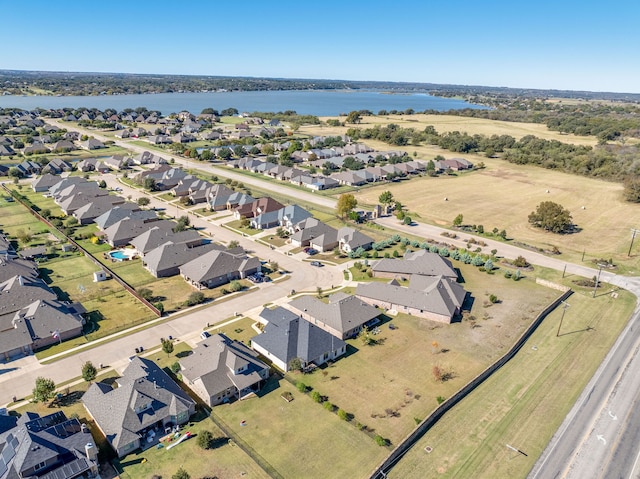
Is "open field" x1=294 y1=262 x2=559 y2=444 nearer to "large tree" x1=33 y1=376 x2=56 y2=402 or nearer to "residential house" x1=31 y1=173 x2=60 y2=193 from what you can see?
"large tree" x1=33 y1=376 x2=56 y2=402

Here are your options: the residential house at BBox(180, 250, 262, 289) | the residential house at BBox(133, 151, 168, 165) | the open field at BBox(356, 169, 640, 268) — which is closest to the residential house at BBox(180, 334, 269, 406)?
the residential house at BBox(180, 250, 262, 289)

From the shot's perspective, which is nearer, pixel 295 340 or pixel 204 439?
pixel 204 439

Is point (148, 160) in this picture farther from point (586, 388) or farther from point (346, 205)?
point (586, 388)

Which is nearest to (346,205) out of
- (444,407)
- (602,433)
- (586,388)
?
(444,407)

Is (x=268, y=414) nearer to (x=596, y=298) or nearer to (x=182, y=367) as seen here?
(x=182, y=367)

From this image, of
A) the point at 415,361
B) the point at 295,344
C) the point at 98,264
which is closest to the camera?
the point at 295,344

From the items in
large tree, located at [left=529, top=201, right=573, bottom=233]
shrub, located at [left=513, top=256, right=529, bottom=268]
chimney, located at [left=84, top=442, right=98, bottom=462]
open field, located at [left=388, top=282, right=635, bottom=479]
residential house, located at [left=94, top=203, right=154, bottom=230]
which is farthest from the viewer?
large tree, located at [left=529, top=201, right=573, bottom=233]

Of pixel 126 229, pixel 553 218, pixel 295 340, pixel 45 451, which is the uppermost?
pixel 553 218
